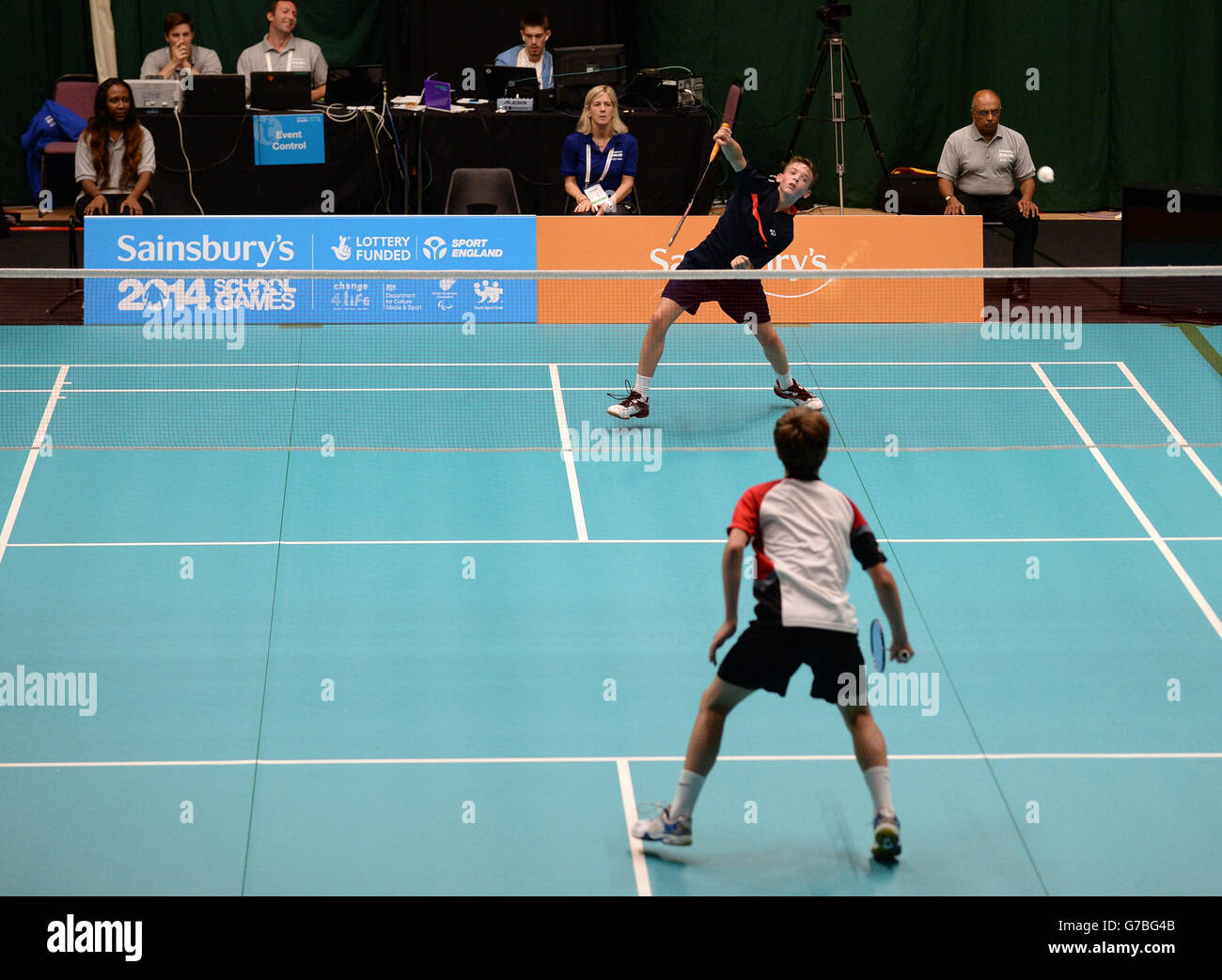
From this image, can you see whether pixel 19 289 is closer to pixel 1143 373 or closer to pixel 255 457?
pixel 255 457

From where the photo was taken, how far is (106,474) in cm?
925

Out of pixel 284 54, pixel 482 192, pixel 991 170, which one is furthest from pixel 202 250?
pixel 991 170

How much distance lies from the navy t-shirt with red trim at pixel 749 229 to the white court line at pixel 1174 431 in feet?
9.29

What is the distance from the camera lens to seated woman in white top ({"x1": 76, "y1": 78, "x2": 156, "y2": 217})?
1275 cm

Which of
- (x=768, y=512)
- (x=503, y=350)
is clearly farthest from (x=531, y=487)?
(x=768, y=512)

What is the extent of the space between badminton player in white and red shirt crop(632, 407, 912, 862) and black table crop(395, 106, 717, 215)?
9462mm

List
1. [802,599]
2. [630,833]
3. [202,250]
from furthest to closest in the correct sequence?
[202,250], [630,833], [802,599]

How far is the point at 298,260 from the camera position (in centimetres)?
1188

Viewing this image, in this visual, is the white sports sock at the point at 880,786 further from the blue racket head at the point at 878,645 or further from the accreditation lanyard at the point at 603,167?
the accreditation lanyard at the point at 603,167

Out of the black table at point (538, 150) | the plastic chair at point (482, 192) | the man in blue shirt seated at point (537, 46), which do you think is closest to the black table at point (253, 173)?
the black table at point (538, 150)

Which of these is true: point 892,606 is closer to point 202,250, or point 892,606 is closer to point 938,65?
point 202,250

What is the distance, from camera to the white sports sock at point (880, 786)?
525 centimetres

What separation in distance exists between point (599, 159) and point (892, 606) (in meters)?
8.44

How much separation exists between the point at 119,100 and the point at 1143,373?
8.57m
